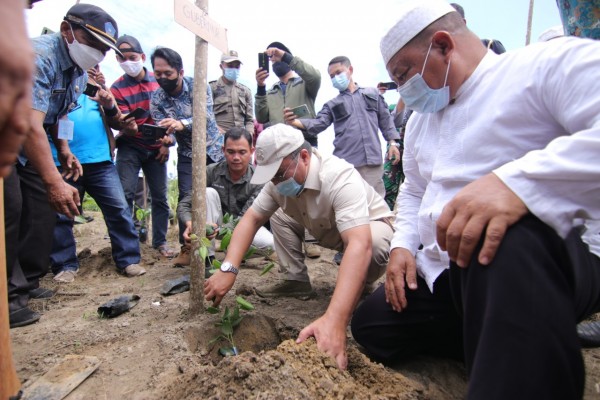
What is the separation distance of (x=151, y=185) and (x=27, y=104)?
3598mm

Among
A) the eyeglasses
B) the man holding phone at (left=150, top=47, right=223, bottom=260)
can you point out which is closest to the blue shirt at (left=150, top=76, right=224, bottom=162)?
the man holding phone at (left=150, top=47, right=223, bottom=260)

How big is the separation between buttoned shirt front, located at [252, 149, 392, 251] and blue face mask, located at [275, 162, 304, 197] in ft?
0.17

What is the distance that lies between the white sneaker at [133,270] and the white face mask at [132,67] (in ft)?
6.34

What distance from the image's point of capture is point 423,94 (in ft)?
4.61

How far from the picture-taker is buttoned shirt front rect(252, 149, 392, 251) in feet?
6.50

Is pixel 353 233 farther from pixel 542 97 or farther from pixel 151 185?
pixel 151 185

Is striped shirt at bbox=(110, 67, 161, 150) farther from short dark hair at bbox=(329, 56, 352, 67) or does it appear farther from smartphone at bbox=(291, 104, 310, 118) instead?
short dark hair at bbox=(329, 56, 352, 67)

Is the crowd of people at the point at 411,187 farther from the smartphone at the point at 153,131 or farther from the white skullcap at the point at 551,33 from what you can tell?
the white skullcap at the point at 551,33

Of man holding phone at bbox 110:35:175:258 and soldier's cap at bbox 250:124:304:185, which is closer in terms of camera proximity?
soldier's cap at bbox 250:124:304:185

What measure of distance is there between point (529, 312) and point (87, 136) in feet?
10.6

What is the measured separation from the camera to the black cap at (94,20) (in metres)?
2.38

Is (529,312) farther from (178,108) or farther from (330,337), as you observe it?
(178,108)

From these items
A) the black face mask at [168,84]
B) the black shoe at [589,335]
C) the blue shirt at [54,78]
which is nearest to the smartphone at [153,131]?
the black face mask at [168,84]

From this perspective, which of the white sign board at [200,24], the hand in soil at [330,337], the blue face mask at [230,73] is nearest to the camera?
the hand in soil at [330,337]
